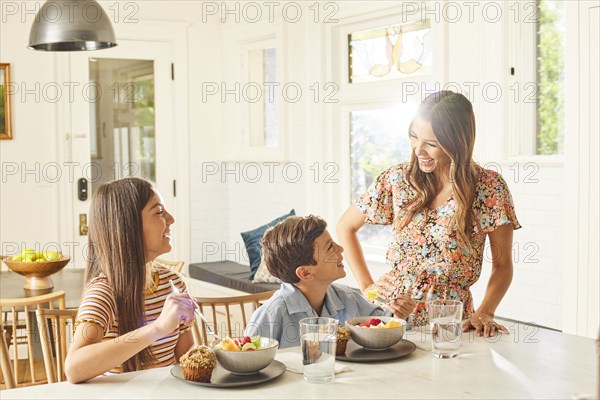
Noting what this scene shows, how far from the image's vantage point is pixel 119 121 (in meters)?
6.41

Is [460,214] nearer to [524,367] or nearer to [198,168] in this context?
[524,367]

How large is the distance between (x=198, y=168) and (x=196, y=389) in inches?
196

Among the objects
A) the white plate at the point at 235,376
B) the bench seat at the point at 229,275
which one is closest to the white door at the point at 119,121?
the bench seat at the point at 229,275

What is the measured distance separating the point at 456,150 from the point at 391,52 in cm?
277

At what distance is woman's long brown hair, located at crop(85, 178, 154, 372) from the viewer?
221cm

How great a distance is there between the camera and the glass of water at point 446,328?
2.06 metres

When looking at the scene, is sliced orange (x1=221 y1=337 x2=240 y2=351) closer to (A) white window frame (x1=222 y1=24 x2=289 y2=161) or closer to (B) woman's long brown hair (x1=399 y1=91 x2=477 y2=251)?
(B) woman's long brown hair (x1=399 y1=91 x2=477 y2=251)

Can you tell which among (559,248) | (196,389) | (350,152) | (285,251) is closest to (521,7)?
(559,248)

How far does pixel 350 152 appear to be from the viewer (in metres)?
5.76

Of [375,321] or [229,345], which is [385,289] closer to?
[375,321]

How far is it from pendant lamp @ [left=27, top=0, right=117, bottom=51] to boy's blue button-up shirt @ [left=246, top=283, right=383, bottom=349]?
2.07 meters

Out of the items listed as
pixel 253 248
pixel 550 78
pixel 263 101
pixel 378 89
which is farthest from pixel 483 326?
pixel 263 101

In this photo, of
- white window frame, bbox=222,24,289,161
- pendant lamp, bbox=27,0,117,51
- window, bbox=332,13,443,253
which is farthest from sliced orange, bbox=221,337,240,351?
white window frame, bbox=222,24,289,161

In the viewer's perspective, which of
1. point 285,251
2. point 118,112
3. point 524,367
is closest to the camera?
point 524,367
